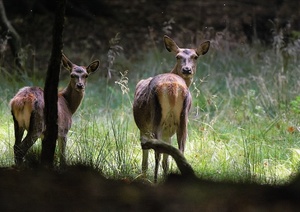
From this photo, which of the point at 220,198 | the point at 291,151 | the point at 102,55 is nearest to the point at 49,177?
the point at 220,198

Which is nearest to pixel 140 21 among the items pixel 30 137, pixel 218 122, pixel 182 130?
pixel 218 122

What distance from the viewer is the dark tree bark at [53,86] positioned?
12.6 feet

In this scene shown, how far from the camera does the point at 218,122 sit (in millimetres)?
7230

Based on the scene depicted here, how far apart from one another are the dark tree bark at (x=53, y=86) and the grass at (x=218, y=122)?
0.84ft

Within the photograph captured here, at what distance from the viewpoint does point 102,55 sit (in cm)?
1162

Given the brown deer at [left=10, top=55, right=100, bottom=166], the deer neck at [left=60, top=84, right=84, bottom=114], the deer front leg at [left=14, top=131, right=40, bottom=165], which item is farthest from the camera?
the deer neck at [left=60, top=84, right=84, bottom=114]

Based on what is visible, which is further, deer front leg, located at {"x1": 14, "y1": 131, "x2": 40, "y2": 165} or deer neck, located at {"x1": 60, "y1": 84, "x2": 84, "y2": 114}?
deer neck, located at {"x1": 60, "y1": 84, "x2": 84, "y2": 114}

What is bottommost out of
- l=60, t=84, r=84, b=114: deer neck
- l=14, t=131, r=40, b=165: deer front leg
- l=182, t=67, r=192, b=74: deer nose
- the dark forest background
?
l=14, t=131, r=40, b=165: deer front leg

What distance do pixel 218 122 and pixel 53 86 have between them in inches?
142

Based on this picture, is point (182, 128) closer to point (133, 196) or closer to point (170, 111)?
point (170, 111)

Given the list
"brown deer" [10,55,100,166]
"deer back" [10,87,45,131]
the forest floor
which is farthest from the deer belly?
the forest floor

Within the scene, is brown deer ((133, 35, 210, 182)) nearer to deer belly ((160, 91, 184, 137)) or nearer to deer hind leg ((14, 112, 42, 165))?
deer belly ((160, 91, 184, 137))

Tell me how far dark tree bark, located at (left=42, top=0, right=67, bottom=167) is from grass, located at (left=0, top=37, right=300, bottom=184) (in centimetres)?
26

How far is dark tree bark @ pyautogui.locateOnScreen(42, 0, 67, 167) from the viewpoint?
12.6 feet
